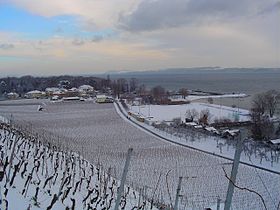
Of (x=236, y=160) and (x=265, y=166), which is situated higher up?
(x=236, y=160)

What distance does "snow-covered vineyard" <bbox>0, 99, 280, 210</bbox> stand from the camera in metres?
8.51

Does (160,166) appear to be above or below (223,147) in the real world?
above

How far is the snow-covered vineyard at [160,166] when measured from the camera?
8508mm

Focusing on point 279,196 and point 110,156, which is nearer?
point 279,196

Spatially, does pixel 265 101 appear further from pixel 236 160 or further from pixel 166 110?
pixel 236 160

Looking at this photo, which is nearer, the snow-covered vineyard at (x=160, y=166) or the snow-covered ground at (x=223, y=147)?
the snow-covered vineyard at (x=160, y=166)

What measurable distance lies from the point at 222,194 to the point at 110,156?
5.72 meters

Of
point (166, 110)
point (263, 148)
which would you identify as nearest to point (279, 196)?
point (263, 148)

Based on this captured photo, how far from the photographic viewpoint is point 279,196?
891 centimetres

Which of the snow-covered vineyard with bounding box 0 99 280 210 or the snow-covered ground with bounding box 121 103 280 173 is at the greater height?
the snow-covered vineyard with bounding box 0 99 280 210

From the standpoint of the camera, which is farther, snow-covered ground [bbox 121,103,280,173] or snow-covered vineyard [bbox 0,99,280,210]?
snow-covered ground [bbox 121,103,280,173]

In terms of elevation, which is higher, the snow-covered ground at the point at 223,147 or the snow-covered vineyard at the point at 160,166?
the snow-covered vineyard at the point at 160,166

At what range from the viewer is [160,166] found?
41.7 feet

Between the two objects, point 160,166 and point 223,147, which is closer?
point 160,166
